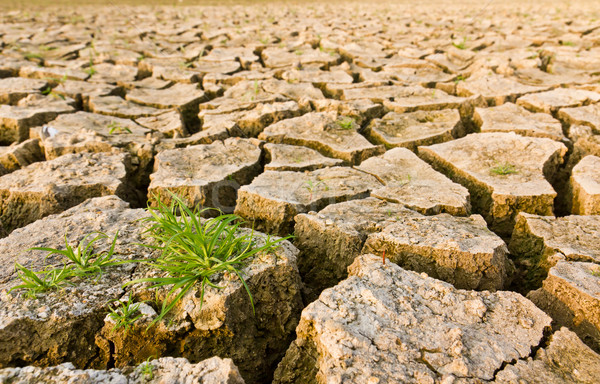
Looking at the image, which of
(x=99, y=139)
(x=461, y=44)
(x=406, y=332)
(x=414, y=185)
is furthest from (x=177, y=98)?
(x=461, y=44)

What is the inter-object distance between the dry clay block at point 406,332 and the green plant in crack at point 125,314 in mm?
454

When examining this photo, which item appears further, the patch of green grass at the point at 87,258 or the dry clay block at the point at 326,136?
the dry clay block at the point at 326,136

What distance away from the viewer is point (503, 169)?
1.85m

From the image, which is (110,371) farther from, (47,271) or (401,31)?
(401,31)

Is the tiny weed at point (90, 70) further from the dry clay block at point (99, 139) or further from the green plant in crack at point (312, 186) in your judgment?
the green plant in crack at point (312, 186)

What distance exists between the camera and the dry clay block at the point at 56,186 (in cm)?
172

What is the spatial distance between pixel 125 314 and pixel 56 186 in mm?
993

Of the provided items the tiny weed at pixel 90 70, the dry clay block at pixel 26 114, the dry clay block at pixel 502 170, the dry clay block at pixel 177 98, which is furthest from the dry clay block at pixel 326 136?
the tiny weed at pixel 90 70

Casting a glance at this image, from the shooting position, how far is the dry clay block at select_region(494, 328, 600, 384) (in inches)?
36.1

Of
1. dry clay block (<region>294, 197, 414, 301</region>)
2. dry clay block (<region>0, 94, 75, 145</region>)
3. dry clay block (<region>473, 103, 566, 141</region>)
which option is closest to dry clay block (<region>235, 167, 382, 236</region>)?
dry clay block (<region>294, 197, 414, 301</region>)

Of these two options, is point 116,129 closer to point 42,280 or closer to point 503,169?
point 42,280

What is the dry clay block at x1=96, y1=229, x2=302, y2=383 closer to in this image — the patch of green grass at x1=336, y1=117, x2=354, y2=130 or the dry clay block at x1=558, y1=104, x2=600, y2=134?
the patch of green grass at x1=336, y1=117, x2=354, y2=130

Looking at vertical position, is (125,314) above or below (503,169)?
below

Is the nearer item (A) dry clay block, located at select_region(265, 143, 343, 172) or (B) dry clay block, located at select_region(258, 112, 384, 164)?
(A) dry clay block, located at select_region(265, 143, 343, 172)
